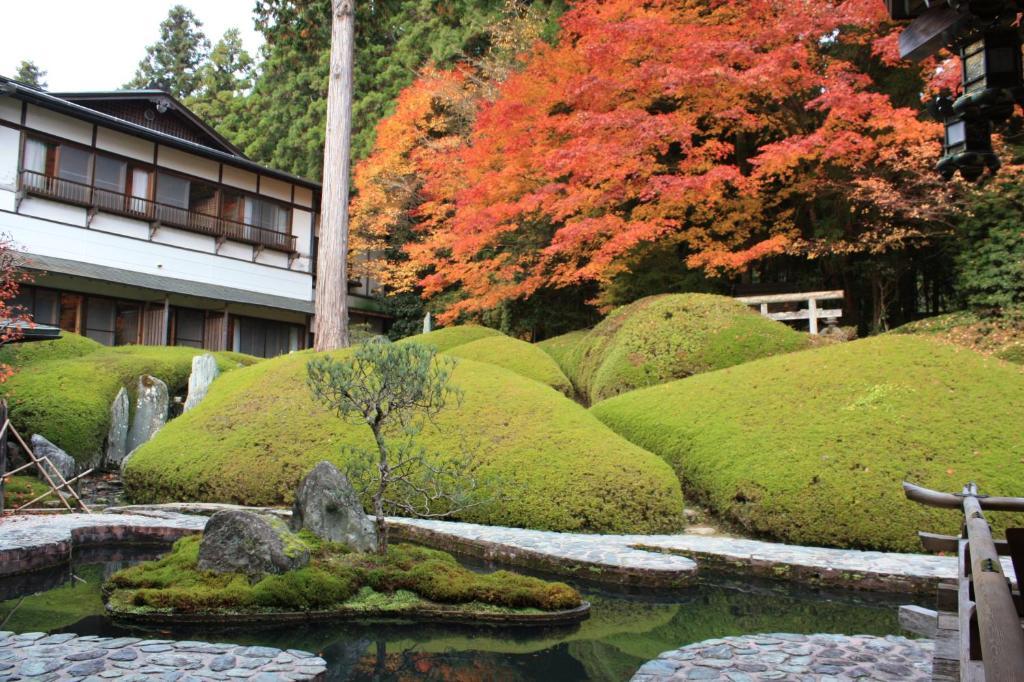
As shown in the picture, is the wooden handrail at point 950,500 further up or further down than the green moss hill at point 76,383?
further down

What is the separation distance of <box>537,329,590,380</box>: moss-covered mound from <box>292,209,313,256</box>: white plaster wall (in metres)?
11.4

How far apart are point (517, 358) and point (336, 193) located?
5.39 m

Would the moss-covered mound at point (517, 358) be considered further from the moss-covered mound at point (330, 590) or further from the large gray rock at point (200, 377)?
the moss-covered mound at point (330, 590)

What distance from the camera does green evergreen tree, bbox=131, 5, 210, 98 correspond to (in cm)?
4234

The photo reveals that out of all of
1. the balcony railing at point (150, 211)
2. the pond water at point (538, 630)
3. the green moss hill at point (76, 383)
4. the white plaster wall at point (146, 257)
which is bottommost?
the pond water at point (538, 630)

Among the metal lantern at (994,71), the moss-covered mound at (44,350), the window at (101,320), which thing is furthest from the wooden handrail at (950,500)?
the window at (101,320)

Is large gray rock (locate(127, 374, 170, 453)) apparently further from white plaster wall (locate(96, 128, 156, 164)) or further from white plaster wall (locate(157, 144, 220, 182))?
white plaster wall (locate(157, 144, 220, 182))

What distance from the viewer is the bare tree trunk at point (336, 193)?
16094 mm

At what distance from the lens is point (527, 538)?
27.2 feet

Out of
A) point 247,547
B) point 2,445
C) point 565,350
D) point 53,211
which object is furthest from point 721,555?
point 53,211

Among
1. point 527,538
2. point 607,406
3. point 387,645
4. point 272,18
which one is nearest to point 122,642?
point 387,645

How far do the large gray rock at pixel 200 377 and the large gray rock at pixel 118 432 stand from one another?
3.55ft

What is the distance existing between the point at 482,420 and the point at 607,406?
8.18 feet

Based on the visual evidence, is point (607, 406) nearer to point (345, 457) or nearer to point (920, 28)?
point (345, 457)
